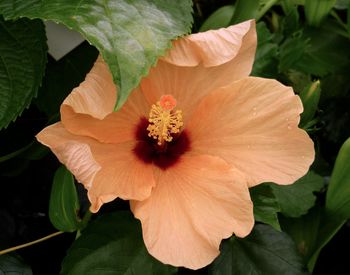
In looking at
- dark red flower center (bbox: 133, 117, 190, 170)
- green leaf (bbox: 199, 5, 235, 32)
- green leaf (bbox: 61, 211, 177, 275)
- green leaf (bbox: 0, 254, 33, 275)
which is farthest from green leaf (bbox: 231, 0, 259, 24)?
green leaf (bbox: 0, 254, 33, 275)

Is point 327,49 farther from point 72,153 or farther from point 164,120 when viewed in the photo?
point 72,153

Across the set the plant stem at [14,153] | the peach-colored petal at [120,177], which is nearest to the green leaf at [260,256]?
the peach-colored petal at [120,177]

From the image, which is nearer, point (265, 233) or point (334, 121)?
point (265, 233)

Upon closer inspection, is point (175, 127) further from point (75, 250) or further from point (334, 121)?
point (334, 121)

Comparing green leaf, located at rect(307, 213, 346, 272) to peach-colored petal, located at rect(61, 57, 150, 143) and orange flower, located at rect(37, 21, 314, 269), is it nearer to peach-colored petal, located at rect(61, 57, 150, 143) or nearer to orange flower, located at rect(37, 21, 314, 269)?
orange flower, located at rect(37, 21, 314, 269)

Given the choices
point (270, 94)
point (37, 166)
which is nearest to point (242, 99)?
point (270, 94)

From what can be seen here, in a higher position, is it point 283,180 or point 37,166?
point 283,180

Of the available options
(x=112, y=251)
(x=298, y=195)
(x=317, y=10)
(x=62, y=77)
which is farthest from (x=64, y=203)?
(x=317, y=10)

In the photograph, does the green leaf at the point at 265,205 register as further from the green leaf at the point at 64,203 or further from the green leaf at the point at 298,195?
the green leaf at the point at 64,203
